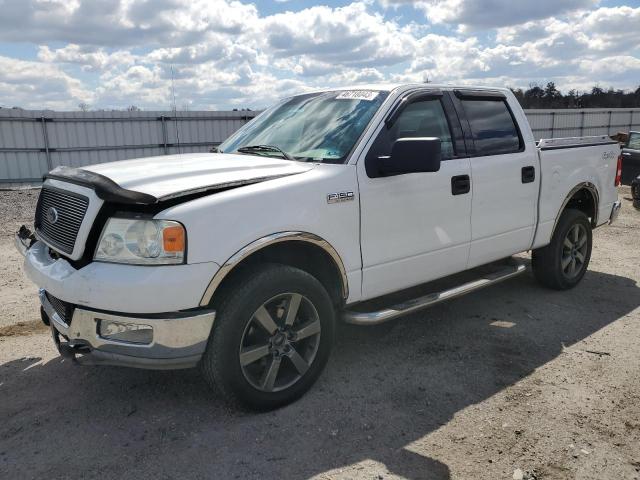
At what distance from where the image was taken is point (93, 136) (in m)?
16.8

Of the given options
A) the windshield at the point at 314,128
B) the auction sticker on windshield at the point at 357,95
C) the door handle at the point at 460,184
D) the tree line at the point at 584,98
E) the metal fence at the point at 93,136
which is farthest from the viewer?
the tree line at the point at 584,98

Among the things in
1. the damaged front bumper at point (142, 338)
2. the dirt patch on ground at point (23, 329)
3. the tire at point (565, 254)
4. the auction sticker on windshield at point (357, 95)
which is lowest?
the dirt patch on ground at point (23, 329)

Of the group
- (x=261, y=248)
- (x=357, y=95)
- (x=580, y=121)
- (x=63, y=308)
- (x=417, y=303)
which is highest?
(x=357, y=95)

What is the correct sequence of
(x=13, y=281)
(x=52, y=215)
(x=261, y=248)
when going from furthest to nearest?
(x=13, y=281) → (x=52, y=215) → (x=261, y=248)

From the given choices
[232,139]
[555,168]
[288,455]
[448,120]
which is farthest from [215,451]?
[555,168]

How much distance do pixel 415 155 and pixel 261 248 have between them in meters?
1.13

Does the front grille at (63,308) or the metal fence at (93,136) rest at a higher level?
the metal fence at (93,136)

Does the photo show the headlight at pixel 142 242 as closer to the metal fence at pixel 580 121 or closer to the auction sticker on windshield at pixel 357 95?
the auction sticker on windshield at pixel 357 95

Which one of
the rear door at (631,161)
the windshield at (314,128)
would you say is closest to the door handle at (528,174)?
the windshield at (314,128)

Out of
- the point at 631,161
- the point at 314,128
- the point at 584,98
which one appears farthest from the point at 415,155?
the point at 584,98

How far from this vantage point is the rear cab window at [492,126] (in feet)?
14.7

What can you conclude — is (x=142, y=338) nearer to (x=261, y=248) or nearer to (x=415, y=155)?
(x=261, y=248)

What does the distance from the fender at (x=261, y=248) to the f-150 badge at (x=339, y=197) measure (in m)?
0.26

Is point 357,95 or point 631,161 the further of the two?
point 631,161
